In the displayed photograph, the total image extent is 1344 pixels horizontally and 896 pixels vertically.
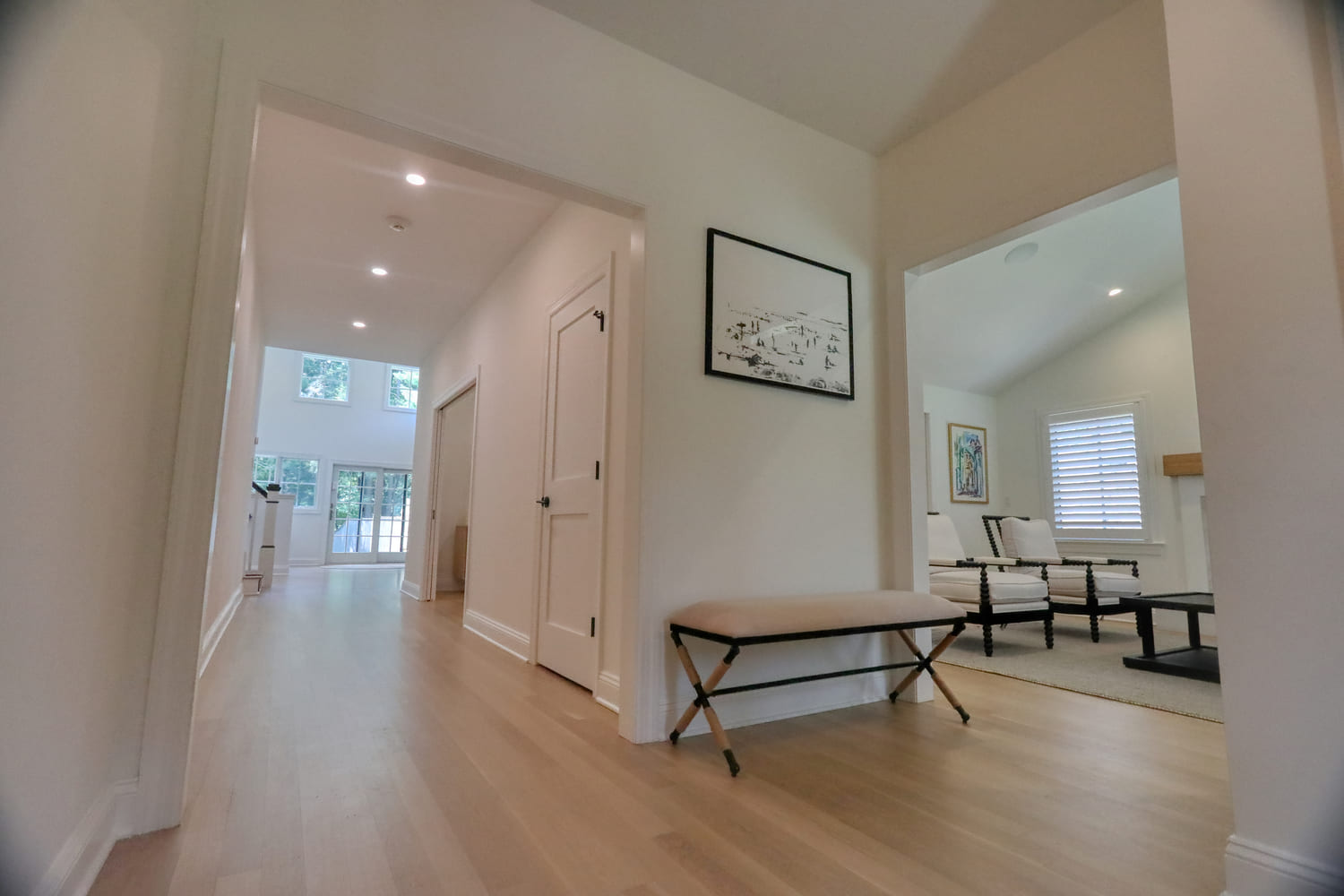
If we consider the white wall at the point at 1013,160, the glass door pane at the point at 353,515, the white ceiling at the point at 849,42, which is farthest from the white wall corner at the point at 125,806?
the glass door pane at the point at 353,515

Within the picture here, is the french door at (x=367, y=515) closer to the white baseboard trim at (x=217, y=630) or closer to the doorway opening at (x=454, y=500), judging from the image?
the doorway opening at (x=454, y=500)

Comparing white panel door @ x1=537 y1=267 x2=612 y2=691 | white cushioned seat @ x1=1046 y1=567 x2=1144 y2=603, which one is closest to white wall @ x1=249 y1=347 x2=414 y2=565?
white panel door @ x1=537 y1=267 x2=612 y2=691

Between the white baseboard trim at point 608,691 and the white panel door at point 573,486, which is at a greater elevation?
the white panel door at point 573,486

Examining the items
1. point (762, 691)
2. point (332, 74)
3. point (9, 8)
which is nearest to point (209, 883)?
point (9, 8)

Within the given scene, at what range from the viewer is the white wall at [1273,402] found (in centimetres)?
115

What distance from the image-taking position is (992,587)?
3936 mm

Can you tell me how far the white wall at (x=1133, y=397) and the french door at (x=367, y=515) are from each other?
8.97 metres

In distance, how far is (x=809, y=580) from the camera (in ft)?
8.93

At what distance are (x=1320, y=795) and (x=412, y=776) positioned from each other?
2101mm

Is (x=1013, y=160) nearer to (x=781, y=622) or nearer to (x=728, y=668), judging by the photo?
(x=781, y=622)

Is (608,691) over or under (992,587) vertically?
under

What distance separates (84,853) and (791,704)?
85.5 inches

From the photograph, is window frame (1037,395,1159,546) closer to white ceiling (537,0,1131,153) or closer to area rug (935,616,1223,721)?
area rug (935,616,1223,721)

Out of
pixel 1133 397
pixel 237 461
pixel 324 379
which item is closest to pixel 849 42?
pixel 237 461
